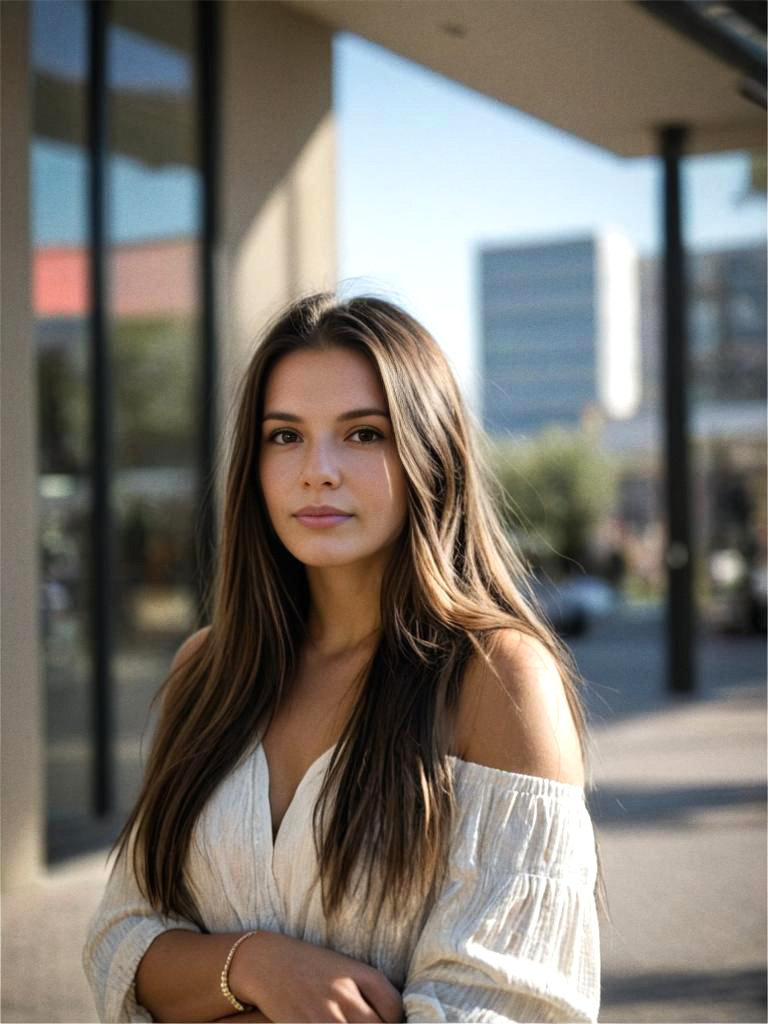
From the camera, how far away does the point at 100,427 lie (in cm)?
567

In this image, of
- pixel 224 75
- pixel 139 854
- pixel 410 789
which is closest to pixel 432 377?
pixel 410 789

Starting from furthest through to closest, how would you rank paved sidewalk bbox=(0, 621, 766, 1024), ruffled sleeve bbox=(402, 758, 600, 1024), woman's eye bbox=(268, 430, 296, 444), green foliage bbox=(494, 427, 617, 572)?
green foliage bbox=(494, 427, 617, 572) → paved sidewalk bbox=(0, 621, 766, 1024) → woman's eye bbox=(268, 430, 296, 444) → ruffled sleeve bbox=(402, 758, 600, 1024)

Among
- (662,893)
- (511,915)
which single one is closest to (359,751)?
(511,915)

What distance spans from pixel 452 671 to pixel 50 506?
4.62 metres

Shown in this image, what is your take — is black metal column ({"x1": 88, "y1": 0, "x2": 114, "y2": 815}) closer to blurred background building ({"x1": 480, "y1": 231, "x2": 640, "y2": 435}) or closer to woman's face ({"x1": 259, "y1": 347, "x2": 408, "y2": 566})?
woman's face ({"x1": 259, "y1": 347, "x2": 408, "y2": 566})

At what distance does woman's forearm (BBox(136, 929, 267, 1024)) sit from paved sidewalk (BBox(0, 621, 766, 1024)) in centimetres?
129

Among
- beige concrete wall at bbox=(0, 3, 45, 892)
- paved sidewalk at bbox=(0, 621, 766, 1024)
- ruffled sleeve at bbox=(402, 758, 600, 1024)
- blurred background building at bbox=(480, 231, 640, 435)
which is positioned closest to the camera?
ruffled sleeve at bbox=(402, 758, 600, 1024)

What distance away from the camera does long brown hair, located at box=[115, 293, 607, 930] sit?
150 centimetres

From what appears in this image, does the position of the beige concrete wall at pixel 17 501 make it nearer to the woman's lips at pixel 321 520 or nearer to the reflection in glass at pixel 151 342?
the reflection in glass at pixel 151 342

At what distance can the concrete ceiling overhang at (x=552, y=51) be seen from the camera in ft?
12.2

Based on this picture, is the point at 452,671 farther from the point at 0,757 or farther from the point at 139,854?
the point at 0,757

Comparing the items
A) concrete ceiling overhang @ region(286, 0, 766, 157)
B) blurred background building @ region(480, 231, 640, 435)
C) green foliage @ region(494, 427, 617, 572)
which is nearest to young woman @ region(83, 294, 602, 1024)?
concrete ceiling overhang @ region(286, 0, 766, 157)

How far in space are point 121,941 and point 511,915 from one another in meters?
0.55

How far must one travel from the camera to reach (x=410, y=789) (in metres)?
1.50
